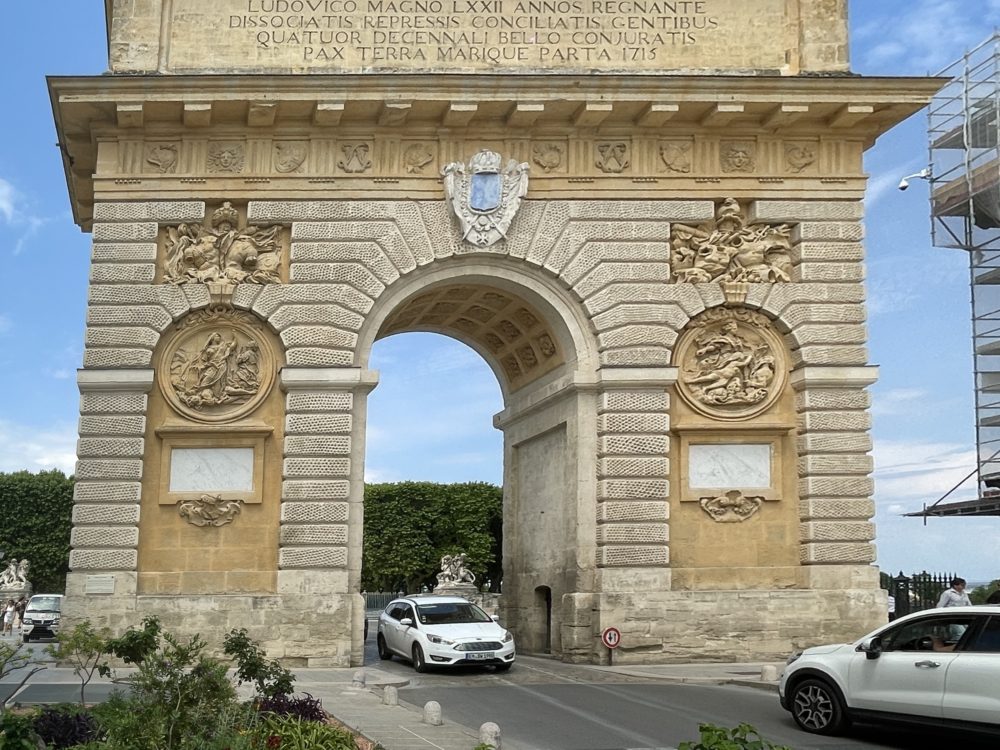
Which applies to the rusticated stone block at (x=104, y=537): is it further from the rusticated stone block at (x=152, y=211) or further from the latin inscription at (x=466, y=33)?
the latin inscription at (x=466, y=33)

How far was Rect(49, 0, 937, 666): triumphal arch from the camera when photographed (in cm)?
2231

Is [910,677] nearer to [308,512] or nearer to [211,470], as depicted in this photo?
[308,512]

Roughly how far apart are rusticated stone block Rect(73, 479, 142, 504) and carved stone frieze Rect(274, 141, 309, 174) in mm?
6889

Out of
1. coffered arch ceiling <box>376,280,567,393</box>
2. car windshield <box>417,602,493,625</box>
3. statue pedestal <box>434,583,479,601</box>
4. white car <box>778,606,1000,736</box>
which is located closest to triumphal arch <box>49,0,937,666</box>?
coffered arch ceiling <box>376,280,567,393</box>

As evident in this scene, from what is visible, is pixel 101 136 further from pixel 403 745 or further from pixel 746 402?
pixel 403 745

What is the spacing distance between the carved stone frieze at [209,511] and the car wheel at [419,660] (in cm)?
431

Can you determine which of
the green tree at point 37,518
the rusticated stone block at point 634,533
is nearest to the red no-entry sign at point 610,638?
the rusticated stone block at point 634,533

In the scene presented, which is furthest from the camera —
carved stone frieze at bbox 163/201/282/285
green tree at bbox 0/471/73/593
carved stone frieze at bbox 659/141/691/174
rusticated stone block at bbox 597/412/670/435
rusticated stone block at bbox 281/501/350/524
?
green tree at bbox 0/471/73/593

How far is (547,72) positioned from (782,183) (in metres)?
5.28

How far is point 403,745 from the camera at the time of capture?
11914mm

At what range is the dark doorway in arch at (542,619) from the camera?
25.2 metres

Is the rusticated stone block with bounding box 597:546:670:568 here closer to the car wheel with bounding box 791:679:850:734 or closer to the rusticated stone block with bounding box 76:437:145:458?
the car wheel with bounding box 791:679:850:734

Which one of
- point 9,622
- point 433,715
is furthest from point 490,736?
point 9,622

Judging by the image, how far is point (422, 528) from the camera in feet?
192
